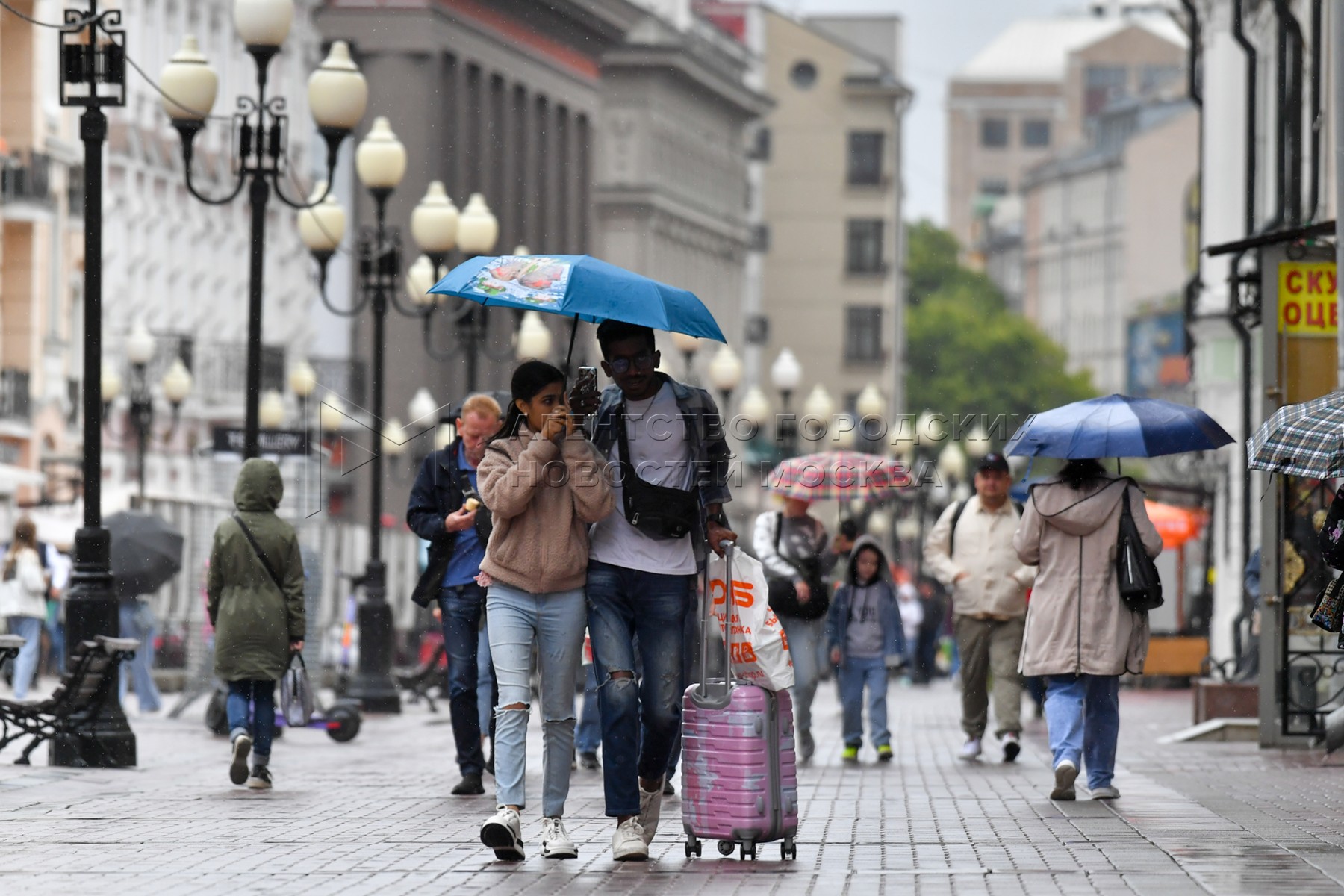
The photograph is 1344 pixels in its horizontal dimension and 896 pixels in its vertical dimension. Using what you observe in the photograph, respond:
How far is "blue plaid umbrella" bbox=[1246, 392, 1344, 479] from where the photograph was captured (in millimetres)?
13258

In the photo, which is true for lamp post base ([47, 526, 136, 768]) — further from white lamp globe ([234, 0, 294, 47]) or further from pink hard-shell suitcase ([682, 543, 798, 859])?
pink hard-shell suitcase ([682, 543, 798, 859])

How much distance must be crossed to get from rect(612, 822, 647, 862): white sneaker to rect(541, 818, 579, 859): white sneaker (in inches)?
6.5

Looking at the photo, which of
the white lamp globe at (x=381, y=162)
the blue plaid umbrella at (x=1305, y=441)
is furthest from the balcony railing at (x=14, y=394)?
the blue plaid umbrella at (x=1305, y=441)

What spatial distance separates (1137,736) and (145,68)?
126 ft

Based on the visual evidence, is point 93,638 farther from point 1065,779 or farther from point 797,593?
point 1065,779

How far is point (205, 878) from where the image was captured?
10953 millimetres

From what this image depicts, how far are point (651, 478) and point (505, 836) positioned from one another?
141 cm

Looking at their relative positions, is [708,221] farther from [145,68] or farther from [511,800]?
[511,800]

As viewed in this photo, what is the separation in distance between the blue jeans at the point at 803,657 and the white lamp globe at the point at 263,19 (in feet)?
17.8

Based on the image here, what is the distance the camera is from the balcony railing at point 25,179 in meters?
48.8

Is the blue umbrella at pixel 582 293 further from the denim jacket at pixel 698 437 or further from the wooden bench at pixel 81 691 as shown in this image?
the wooden bench at pixel 81 691

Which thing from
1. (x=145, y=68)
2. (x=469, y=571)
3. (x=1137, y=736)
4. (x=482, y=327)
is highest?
(x=145, y=68)

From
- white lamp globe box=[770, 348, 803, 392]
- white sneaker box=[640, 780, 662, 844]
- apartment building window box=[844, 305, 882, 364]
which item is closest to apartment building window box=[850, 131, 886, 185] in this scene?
apartment building window box=[844, 305, 882, 364]

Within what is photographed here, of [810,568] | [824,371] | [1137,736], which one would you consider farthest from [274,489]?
[824,371]
